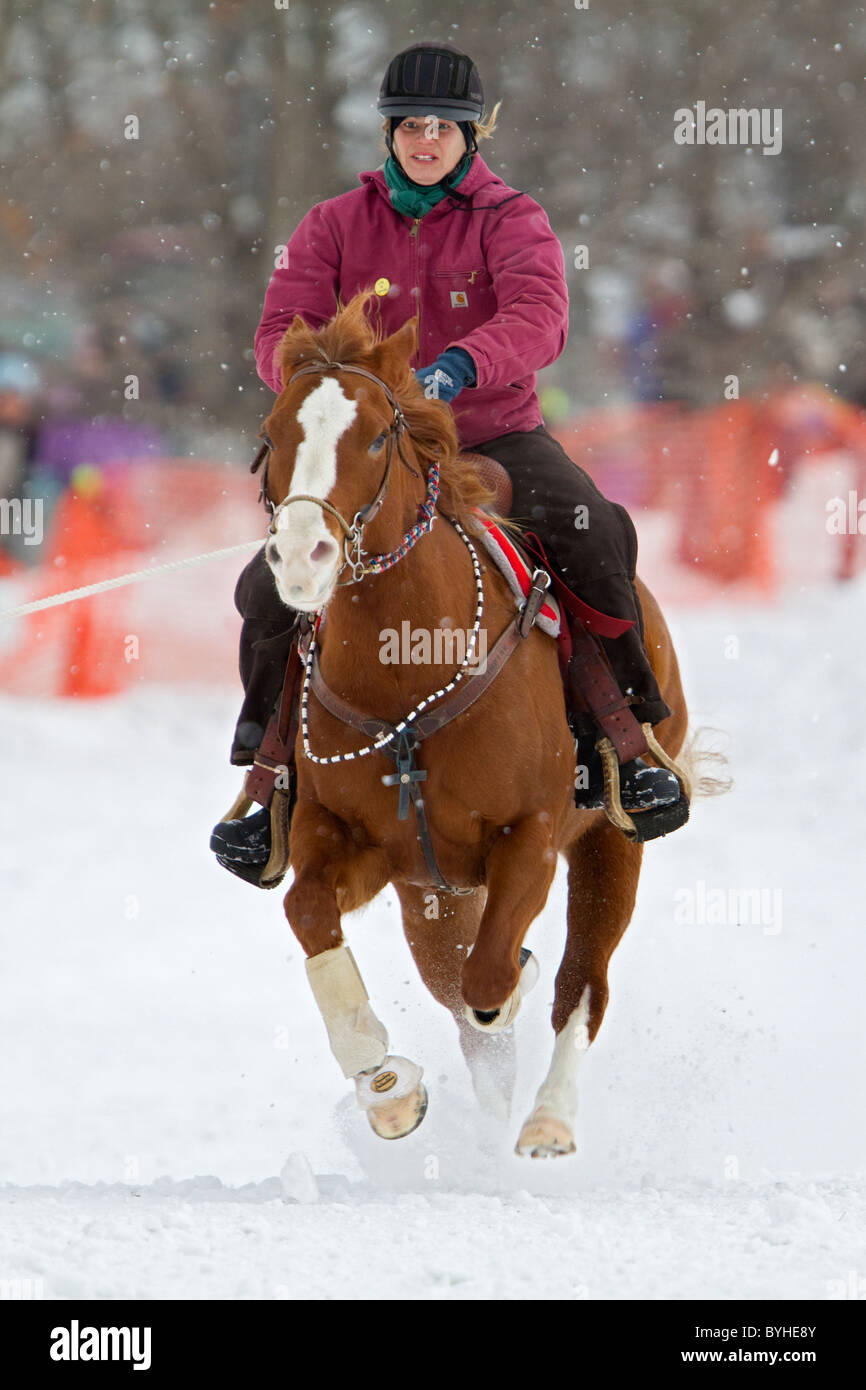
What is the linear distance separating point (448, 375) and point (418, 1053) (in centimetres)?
331

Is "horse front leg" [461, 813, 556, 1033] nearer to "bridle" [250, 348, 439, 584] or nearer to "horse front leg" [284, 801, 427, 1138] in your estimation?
"horse front leg" [284, 801, 427, 1138]

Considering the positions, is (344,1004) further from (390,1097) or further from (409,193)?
(409,193)

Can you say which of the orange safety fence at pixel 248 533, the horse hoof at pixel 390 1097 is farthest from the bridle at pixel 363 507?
the orange safety fence at pixel 248 533

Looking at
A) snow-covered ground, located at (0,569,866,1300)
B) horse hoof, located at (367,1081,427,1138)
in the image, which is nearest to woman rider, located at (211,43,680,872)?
horse hoof, located at (367,1081,427,1138)

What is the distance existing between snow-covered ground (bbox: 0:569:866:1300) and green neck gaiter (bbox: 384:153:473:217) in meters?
3.04

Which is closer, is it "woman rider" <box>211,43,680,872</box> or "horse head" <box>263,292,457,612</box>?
"horse head" <box>263,292,457,612</box>

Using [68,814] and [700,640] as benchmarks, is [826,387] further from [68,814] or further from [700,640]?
[68,814]

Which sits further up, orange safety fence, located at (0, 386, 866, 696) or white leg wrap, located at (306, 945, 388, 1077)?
orange safety fence, located at (0, 386, 866, 696)

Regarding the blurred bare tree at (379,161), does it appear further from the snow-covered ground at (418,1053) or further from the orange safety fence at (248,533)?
the snow-covered ground at (418,1053)

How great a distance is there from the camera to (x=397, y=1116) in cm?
452

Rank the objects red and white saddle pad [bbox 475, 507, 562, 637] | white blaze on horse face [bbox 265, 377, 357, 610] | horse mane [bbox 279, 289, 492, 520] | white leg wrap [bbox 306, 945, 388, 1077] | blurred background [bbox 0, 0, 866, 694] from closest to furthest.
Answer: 1. white blaze on horse face [bbox 265, 377, 357, 610]
2. horse mane [bbox 279, 289, 492, 520]
3. white leg wrap [bbox 306, 945, 388, 1077]
4. red and white saddle pad [bbox 475, 507, 562, 637]
5. blurred background [bbox 0, 0, 866, 694]

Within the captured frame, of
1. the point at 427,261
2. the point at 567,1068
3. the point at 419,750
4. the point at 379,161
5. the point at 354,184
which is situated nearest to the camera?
the point at 419,750

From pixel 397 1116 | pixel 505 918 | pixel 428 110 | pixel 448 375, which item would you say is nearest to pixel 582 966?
pixel 505 918

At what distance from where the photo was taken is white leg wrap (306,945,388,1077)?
4.50 m
